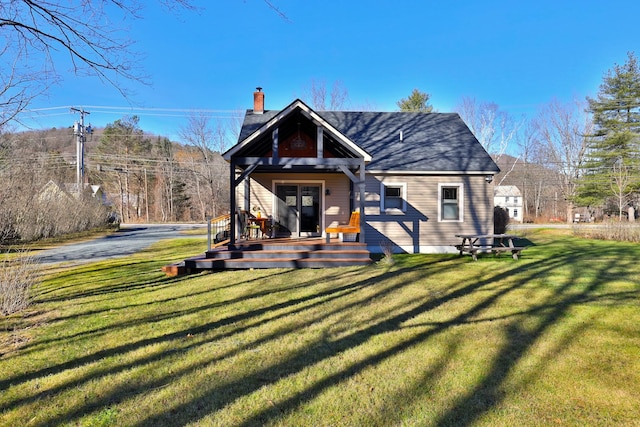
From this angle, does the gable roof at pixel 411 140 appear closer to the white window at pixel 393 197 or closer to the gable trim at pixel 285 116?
the white window at pixel 393 197

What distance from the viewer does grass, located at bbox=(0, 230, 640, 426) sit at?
2.84 m

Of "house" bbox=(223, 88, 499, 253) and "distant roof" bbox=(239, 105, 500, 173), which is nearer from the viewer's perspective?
"house" bbox=(223, 88, 499, 253)

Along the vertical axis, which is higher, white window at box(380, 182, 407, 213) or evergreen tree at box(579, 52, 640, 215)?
evergreen tree at box(579, 52, 640, 215)

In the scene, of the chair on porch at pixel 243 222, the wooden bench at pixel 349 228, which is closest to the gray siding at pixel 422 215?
the wooden bench at pixel 349 228

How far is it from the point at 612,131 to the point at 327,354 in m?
42.9

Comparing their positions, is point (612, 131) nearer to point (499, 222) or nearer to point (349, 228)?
point (499, 222)

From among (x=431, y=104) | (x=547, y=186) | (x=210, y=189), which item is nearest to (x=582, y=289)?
(x=431, y=104)

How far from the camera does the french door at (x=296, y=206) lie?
41.7 feet

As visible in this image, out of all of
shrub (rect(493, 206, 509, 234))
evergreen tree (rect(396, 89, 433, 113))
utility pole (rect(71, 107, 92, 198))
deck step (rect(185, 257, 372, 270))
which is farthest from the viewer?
evergreen tree (rect(396, 89, 433, 113))

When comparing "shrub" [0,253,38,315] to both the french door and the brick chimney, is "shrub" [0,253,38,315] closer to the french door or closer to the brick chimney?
the french door

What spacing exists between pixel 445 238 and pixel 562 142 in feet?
116

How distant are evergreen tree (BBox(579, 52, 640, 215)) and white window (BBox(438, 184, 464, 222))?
29.2 meters

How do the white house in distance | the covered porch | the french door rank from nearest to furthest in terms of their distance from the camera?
the covered porch < the french door < the white house in distance

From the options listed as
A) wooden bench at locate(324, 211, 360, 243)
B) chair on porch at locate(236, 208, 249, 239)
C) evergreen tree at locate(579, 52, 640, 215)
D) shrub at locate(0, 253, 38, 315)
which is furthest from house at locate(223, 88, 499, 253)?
evergreen tree at locate(579, 52, 640, 215)
